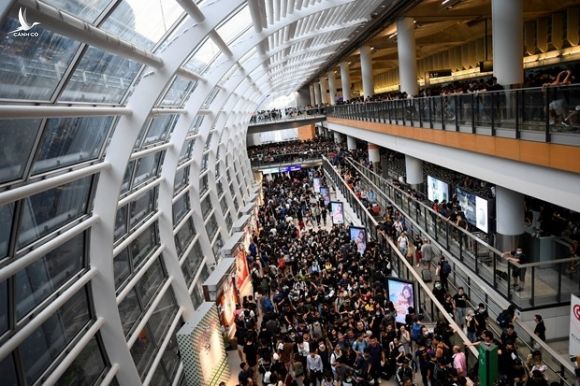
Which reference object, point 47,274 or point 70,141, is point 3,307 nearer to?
point 47,274

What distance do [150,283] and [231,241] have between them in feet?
15.4

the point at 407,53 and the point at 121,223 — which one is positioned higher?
the point at 407,53

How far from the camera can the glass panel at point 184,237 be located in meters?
15.5

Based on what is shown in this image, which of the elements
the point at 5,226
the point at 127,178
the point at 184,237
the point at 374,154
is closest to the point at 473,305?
the point at 127,178

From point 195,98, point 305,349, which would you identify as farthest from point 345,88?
point 305,349

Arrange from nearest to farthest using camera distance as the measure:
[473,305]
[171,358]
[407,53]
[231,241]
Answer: [473,305]
[171,358]
[231,241]
[407,53]

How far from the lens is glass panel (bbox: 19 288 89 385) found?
6375 mm

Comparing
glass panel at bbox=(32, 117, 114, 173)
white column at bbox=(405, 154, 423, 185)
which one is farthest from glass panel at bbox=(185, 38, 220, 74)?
white column at bbox=(405, 154, 423, 185)

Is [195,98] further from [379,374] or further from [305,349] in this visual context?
[379,374]

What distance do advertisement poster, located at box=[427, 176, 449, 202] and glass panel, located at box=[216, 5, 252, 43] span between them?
9.97 meters

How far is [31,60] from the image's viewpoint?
5.68m

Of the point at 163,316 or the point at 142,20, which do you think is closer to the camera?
the point at 142,20

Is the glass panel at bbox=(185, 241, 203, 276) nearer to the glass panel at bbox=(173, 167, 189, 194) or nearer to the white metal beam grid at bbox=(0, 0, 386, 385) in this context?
the glass panel at bbox=(173, 167, 189, 194)

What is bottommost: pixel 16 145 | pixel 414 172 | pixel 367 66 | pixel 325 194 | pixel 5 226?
pixel 325 194
